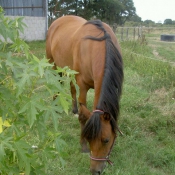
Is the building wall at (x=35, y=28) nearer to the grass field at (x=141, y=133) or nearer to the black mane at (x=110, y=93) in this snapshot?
the grass field at (x=141, y=133)

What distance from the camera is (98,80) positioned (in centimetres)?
337

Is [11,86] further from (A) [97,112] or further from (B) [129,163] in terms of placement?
(B) [129,163]

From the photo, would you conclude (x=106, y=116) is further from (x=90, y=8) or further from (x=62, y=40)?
(x=90, y=8)

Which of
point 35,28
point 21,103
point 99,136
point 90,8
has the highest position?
point 90,8

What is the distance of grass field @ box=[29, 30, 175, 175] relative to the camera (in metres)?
3.50

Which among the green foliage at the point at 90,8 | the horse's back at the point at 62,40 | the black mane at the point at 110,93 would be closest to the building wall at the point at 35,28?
the green foliage at the point at 90,8

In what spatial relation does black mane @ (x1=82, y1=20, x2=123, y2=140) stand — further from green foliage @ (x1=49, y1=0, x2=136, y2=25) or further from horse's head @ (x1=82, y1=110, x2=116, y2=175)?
green foliage @ (x1=49, y1=0, x2=136, y2=25)

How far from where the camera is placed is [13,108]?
4.96 ft

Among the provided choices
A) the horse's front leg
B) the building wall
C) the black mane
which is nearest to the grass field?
the horse's front leg

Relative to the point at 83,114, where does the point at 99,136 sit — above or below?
below

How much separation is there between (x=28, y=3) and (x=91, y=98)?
38.4 ft

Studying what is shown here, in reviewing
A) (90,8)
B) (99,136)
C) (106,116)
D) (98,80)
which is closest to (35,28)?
(90,8)

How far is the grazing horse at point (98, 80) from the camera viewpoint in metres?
2.96

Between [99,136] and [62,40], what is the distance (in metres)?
2.64
